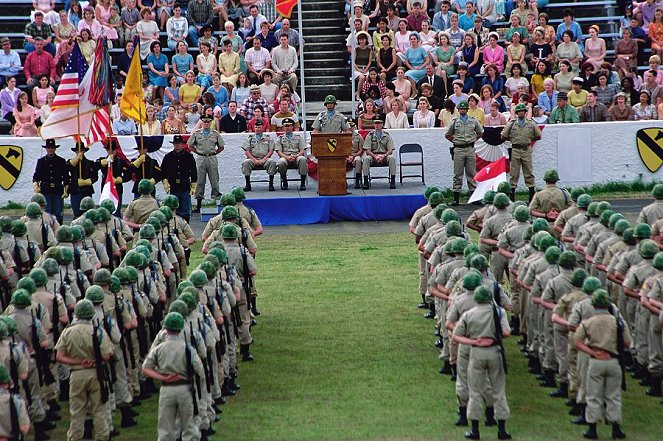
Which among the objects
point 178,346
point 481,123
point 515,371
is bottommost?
point 515,371

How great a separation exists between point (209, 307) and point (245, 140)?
12559 millimetres

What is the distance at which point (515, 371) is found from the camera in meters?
19.1

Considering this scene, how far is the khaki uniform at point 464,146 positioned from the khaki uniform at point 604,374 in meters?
13.1

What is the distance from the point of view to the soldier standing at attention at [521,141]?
28562 millimetres

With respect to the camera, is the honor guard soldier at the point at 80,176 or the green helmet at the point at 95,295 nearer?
the green helmet at the point at 95,295

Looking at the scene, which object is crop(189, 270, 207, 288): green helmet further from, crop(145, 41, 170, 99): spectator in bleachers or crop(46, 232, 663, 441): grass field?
crop(145, 41, 170, 99): spectator in bleachers

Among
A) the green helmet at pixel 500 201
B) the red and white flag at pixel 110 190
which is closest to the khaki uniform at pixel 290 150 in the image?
the red and white flag at pixel 110 190

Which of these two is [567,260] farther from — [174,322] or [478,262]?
[174,322]

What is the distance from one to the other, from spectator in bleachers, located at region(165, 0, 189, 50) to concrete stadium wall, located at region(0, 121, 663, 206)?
4.00 meters

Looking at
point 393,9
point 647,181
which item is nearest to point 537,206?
point 647,181

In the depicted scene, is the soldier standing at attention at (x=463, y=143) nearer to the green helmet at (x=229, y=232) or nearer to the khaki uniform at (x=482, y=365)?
the green helmet at (x=229, y=232)

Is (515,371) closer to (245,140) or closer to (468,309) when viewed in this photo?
(468,309)

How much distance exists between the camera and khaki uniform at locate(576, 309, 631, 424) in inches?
626

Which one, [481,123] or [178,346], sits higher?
[481,123]
